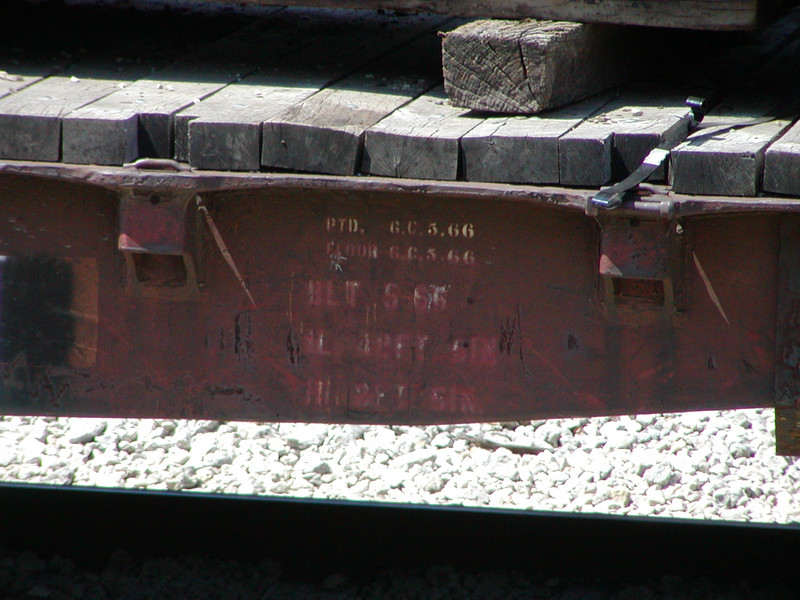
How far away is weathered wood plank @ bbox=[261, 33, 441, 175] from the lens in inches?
75.0

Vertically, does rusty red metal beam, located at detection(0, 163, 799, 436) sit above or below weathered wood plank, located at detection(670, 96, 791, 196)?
below

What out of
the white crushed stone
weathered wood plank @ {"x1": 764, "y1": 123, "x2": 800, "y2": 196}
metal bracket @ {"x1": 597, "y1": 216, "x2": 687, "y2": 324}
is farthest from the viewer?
the white crushed stone

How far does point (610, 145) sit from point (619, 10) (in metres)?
0.35

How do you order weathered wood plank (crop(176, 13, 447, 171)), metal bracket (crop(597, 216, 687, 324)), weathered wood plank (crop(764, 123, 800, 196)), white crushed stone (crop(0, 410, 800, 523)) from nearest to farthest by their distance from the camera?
weathered wood plank (crop(764, 123, 800, 196)) → metal bracket (crop(597, 216, 687, 324)) → weathered wood plank (crop(176, 13, 447, 171)) → white crushed stone (crop(0, 410, 800, 523))

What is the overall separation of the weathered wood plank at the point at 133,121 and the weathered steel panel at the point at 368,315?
119mm

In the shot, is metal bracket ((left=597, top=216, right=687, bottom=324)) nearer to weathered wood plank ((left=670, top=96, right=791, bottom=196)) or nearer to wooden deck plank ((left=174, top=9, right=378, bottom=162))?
weathered wood plank ((left=670, top=96, right=791, bottom=196))

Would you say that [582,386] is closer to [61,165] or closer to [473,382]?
[473,382]

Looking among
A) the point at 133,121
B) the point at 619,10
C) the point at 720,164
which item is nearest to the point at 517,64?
the point at 619,10

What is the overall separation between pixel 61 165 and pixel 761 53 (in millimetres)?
1860

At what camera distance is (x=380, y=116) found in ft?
6.75

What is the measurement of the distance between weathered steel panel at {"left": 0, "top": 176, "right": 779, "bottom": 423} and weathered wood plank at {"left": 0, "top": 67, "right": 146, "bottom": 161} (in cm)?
12

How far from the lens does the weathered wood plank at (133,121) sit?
6.44 feet

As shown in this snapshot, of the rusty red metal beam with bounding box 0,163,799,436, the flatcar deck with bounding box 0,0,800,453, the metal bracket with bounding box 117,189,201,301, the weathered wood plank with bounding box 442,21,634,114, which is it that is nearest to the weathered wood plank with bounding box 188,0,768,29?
the weathered wood plank with bounding box 442,21,634,114

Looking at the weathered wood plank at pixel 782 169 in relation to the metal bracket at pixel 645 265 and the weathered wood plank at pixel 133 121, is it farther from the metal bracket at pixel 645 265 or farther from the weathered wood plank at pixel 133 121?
the weathered wood plank at pixel 133 121
